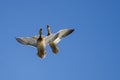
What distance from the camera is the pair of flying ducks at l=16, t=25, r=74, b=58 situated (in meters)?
17.9

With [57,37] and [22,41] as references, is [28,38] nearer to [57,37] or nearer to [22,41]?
[22,41]

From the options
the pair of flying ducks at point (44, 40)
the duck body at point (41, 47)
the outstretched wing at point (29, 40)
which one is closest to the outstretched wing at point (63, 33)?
the pair of flying ducks at point (44, 40)

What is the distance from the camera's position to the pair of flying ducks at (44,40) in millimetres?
17878

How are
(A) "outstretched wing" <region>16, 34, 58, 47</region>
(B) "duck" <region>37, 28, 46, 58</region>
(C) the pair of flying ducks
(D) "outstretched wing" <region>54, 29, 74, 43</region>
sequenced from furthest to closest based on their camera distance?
(A) "outstretched wing" <region>16, 34, 58, 47</region> → (D) "outstretched wing" <region>54, 29, 74, 43</region> → (C) the pair of flying ducks → (B) "duck" <region>37, 28, 46, 58</region>

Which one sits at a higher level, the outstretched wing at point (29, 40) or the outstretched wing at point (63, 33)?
the outstretched wing at point (29, 40)

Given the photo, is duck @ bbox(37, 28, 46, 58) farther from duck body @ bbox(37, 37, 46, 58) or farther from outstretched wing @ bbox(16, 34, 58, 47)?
outstretched wing @ bbox(16, 34, 58, 47)

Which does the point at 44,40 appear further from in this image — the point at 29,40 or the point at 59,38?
the point at 29,40

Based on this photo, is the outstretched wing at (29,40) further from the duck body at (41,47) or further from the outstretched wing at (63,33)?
the outstretched wing at (63,33)

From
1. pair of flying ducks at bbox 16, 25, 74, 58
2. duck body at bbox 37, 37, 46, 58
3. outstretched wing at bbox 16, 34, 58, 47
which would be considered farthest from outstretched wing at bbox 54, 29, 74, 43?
duck body at bbox 37, 37, 46, 58

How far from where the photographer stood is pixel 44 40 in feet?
60.6

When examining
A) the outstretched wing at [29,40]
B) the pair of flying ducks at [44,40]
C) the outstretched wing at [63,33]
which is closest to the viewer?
the pair of flying ducks at [44,40]

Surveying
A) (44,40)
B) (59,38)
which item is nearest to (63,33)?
(59,38)

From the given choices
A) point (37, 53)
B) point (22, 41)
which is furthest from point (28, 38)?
point (37, 53)

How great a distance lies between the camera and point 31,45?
19.0 meters
